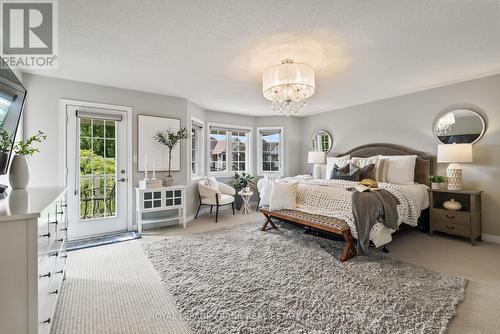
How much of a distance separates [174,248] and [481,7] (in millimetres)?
3928

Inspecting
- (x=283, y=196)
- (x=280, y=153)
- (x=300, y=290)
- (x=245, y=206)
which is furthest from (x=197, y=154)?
(x=300, y=290)

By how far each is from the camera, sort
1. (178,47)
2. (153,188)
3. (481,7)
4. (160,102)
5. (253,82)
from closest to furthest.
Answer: (481,7)
(178,47)
(253,82)
(153,188)
(160,102)

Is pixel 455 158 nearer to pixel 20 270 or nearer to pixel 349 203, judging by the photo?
pixel 349 203

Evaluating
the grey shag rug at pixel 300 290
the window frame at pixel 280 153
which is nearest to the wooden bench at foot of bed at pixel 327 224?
the grey shag rug at pixel 300 290

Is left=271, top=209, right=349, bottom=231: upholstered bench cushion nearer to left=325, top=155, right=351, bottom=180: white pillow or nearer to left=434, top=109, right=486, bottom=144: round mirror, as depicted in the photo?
left=325, top=155, right=351, bottom=180: white pillow

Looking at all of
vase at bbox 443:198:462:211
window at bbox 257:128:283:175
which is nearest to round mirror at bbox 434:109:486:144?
vase at bbox 443:198:462:211

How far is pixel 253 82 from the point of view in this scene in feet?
11.7

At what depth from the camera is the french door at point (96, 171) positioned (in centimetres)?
349

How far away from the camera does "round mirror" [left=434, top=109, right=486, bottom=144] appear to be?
350 cm

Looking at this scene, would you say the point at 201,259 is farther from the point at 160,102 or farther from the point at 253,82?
the point at 160,102

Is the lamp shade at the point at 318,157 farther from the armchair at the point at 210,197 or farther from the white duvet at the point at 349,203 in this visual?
the armchair at the point at 210,197

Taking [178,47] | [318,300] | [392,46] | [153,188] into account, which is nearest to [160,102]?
[153,188]

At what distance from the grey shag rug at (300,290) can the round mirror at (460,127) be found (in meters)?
2.43

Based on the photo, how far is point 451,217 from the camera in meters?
3.41
